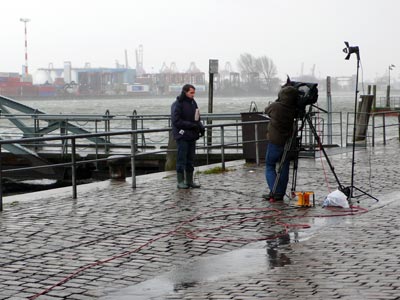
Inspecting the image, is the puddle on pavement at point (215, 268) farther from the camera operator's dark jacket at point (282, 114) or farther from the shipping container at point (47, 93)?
the shipping container at point (47, 93)

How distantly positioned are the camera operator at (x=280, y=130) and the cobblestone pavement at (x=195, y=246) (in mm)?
340

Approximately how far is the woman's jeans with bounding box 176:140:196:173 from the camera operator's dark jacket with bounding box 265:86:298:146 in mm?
1896

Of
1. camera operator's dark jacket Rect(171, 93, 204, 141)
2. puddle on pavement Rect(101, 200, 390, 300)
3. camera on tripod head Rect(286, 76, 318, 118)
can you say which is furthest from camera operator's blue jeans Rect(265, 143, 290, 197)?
puddle on pavement Rect(101, 200, 390, 300)

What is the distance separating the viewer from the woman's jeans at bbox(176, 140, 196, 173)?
46.1 feet

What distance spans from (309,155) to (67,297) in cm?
1397

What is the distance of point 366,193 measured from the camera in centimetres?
1295

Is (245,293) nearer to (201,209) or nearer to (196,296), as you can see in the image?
(196,296)

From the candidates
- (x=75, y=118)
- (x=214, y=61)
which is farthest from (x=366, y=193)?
(x=75, y=118)

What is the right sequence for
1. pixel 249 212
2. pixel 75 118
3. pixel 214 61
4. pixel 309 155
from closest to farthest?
1. pixel 249 212
2. pixel 309 155
3. pixel 214 61
4. pixel 75 118

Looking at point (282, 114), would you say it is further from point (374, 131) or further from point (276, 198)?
point (374, 131)

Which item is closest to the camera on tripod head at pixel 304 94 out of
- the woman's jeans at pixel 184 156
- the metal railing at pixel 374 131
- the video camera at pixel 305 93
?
the video camera at pixel 305 93

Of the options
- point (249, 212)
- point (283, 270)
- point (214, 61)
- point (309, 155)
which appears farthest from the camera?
point (214, 61)

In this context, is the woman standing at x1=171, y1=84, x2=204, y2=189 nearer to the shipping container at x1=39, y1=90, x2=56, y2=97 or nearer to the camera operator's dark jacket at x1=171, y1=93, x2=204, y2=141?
the camera operator's dark jacket at x1=171, y1=93, x2=204, y2=141

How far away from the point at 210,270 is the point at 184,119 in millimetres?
6319
